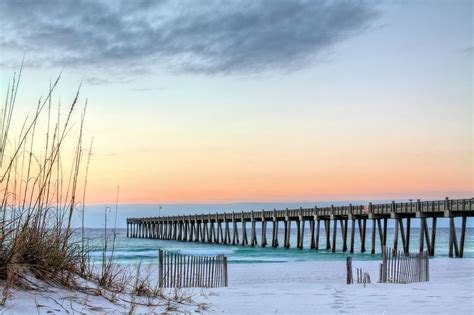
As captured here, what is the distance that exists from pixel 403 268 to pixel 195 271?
5.31m

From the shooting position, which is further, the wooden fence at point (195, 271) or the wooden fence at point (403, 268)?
the wooden fence at point (403, 268)

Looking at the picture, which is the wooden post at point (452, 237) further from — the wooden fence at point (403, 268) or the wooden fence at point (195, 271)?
the wooden fence at point (195, 271)

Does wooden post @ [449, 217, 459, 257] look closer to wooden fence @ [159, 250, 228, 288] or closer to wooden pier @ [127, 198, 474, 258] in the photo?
wooden pier @ [127, 198, 474, 258]

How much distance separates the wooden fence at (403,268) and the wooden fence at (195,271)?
3.97 m

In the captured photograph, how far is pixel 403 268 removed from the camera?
15.1 meters

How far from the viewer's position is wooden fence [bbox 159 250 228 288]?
45.6 ft

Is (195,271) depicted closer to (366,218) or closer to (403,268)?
(403,268)

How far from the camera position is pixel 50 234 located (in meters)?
5.32

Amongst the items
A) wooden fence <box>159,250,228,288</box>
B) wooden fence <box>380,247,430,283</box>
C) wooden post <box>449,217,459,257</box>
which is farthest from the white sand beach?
wooden post <box>449,217,459,257</box>

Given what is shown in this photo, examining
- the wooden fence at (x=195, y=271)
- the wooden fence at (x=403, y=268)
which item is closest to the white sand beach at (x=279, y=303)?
the wooden fence at (x=403, y=268)

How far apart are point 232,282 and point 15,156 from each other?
1816 cm

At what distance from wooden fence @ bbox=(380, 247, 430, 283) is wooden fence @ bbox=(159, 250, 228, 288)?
3.97 metres

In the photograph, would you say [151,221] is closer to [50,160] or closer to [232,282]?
[232,282]

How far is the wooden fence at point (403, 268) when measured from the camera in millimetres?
14281
